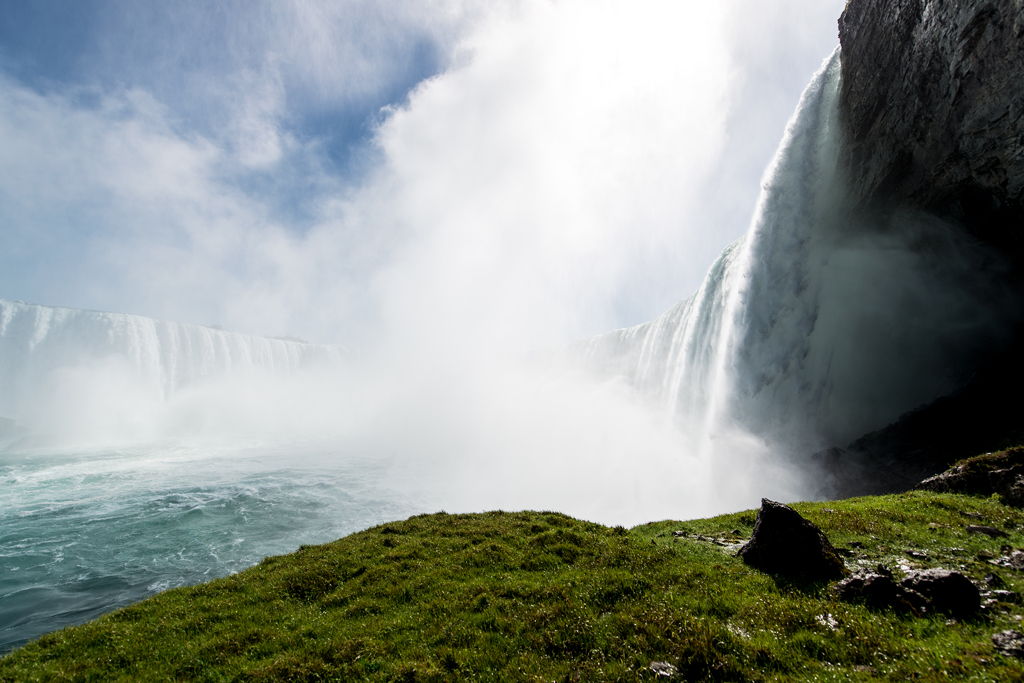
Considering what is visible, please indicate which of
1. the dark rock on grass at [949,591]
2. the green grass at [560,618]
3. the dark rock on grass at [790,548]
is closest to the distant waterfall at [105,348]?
the green grass at [560,618]

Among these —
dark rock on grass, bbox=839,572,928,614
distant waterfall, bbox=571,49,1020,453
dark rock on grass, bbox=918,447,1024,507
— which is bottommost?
dark rock on grass, bbox=839,572,928,614

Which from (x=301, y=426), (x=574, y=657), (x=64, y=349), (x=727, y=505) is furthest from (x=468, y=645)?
(x=64, y=349)

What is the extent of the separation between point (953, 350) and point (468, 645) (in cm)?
3516

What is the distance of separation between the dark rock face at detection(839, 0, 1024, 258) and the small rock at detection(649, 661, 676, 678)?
2471 cm

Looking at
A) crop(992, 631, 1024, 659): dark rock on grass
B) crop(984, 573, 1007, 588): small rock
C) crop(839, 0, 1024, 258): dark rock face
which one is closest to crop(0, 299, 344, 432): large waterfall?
crop(839, 0, 1024, 258): dark rock face

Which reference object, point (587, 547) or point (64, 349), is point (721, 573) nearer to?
point (587, 547)

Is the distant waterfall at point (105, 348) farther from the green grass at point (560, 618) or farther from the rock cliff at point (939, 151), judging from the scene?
the rock cliff at point (939, 151)

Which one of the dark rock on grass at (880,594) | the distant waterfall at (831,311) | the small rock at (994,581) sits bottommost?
the dark rock on grass at (880,594)

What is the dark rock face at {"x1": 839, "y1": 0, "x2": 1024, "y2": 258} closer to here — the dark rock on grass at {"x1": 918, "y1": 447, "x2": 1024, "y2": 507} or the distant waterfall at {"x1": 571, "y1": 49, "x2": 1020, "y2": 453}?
the distant waterfall at {"x1": 571, "y1": 49, "x2": 1020, "y2": 453}

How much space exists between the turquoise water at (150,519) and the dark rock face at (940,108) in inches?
1485

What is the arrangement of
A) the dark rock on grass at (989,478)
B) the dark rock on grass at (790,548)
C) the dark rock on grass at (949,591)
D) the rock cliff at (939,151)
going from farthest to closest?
the rock cliff at (939,151), the dark rock on grass at (989,478), the dark rock on grass at (790,548), the dark rock on grass at (949,591)

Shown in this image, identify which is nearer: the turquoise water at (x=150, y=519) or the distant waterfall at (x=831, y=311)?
the turquoise water at (x=150, y=519)

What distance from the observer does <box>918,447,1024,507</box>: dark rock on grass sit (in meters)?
12.1

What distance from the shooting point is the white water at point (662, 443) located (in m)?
23.5
